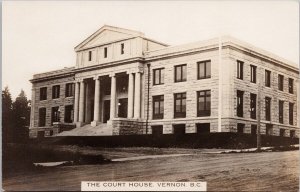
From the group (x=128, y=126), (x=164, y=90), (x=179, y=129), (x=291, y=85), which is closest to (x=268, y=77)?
(x=291, y=85)

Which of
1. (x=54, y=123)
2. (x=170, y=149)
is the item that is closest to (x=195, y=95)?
(x=170, y=149)

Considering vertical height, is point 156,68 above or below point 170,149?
above

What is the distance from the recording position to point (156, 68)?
42.9ft

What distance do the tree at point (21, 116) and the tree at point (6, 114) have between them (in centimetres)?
15

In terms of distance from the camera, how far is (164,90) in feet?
40.6

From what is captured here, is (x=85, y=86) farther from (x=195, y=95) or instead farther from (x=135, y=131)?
(x=195, y=95)

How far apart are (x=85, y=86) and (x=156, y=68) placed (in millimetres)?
2104

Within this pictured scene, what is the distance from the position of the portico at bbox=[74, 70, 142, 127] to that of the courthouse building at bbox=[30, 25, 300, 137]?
3cm

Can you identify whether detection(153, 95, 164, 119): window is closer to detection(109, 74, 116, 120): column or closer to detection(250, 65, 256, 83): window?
detection(109, 74, 116, 120): column

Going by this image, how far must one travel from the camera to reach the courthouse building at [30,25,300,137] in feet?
36.2

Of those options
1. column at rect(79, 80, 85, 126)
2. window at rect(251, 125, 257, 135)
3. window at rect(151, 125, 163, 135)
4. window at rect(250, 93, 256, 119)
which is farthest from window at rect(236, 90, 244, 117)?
column at rect(79, 80, 85, 126)

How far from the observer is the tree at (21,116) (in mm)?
10805

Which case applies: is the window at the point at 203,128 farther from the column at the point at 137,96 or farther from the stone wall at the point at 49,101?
the stone wall at the point at 49,101

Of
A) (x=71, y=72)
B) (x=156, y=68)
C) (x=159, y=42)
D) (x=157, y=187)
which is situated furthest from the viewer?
(x=156, y=68)
